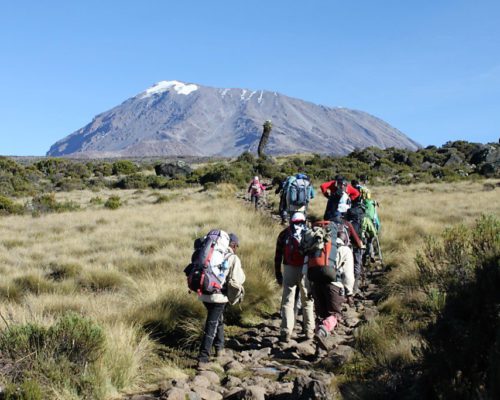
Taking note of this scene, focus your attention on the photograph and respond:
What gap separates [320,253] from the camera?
18.7 ft

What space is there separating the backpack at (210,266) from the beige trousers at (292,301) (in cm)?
111

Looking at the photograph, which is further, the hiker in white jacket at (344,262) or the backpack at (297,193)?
the backpack at (297,193)

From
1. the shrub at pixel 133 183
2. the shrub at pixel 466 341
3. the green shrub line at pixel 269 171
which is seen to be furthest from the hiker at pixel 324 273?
the shrub at pixel 133 183

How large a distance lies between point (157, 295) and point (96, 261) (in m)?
4.04

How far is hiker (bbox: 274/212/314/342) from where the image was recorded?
6.16 metres

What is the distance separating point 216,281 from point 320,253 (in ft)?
4.12

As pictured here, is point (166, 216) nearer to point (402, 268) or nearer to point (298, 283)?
point (402, 268)

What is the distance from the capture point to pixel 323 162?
46531 mm

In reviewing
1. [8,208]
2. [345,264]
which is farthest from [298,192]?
A: [8,208]

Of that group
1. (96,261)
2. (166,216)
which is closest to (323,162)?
(166,216)

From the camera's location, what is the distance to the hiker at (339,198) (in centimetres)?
839

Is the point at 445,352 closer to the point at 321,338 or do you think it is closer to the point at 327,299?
the point at 321,338

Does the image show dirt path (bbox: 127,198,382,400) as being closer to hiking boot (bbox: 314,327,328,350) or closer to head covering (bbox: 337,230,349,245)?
hiking boot (bbox: 314,327,328,350)

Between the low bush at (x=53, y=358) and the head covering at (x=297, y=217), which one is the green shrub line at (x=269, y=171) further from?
the low bush at (x=53, y=358)
